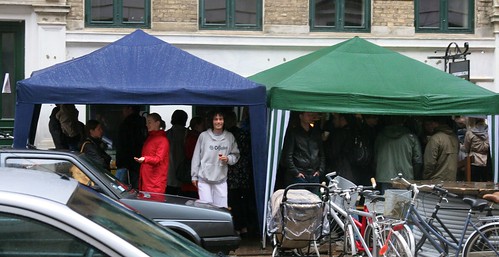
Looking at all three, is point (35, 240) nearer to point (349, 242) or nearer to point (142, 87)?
point (349, 242)

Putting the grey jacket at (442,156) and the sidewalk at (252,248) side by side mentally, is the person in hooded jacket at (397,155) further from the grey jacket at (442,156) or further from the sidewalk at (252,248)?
the sidewalk at (252,248)

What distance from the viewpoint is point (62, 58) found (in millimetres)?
15688

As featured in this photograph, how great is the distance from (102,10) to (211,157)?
7.01 metres

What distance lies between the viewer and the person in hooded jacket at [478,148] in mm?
12297

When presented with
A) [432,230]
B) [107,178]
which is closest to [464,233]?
[432,230]

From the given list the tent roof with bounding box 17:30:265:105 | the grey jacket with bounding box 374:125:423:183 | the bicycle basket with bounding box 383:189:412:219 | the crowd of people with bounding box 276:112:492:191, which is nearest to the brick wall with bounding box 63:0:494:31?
the crowd of people with bounding box 276:112:492:191

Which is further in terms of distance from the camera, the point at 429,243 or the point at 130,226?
the point at 429,243

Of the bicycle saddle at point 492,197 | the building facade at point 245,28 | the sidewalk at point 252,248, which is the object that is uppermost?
the building facade at point 245,28

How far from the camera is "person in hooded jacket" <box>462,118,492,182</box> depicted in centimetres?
1230

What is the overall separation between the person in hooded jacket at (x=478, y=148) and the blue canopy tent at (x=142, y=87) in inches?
152

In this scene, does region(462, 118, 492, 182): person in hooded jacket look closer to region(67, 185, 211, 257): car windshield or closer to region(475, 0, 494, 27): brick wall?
region(475, 0, 494, 27): brick wall

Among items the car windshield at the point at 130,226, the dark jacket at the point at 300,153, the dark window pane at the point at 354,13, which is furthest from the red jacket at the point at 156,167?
the dark window pane at the point at 354,13

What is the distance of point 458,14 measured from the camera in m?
17.4

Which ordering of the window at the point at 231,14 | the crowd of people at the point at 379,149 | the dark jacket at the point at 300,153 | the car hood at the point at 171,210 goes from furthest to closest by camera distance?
the window at the point at 231,14
the crowd of people at the point at 379,149
the dark jacket at the point at 300,153
the car hood at the point at 171,210
